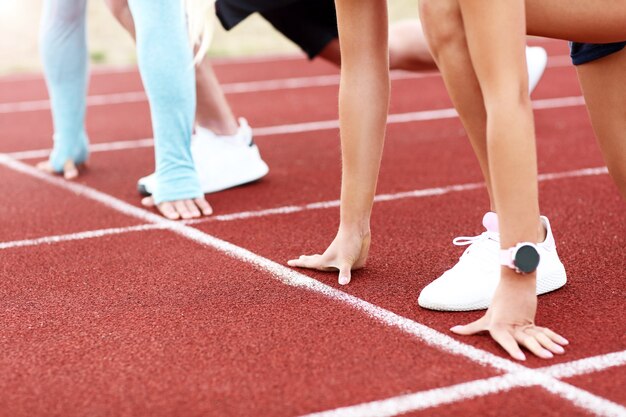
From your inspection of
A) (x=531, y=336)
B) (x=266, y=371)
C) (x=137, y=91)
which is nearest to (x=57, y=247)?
(x=266, y=371)

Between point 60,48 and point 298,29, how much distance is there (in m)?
1.07

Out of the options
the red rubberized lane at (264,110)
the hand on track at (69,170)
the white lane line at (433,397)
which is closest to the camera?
the white lane line at (433,397)

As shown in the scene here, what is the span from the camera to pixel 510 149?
2088mm

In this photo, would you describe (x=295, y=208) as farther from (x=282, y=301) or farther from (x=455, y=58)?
(x=455, y=58)

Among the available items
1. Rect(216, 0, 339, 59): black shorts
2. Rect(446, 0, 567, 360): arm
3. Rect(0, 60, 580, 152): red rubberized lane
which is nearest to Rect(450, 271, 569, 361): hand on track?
Rect(446, 0, 567, 360): arm

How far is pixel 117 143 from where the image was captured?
570 centimetres

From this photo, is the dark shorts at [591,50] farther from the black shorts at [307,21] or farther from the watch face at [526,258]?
the black shorts at [307,21]

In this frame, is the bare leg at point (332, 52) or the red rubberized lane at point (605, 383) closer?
the red rubberized lane at point (605, 383)

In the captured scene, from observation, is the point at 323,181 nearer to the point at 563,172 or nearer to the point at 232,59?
the point at 563,172

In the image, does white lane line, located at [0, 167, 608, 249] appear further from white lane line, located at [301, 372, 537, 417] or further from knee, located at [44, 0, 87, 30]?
white lane line, located at [301, 372, 537, 417]

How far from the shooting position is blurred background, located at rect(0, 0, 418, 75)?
39.6 feet

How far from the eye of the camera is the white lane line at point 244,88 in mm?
7798

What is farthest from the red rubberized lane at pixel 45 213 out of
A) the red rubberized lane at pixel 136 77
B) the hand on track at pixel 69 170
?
the red rubberized lane at pixel 136 77

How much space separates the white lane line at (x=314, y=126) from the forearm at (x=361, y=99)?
298cm
